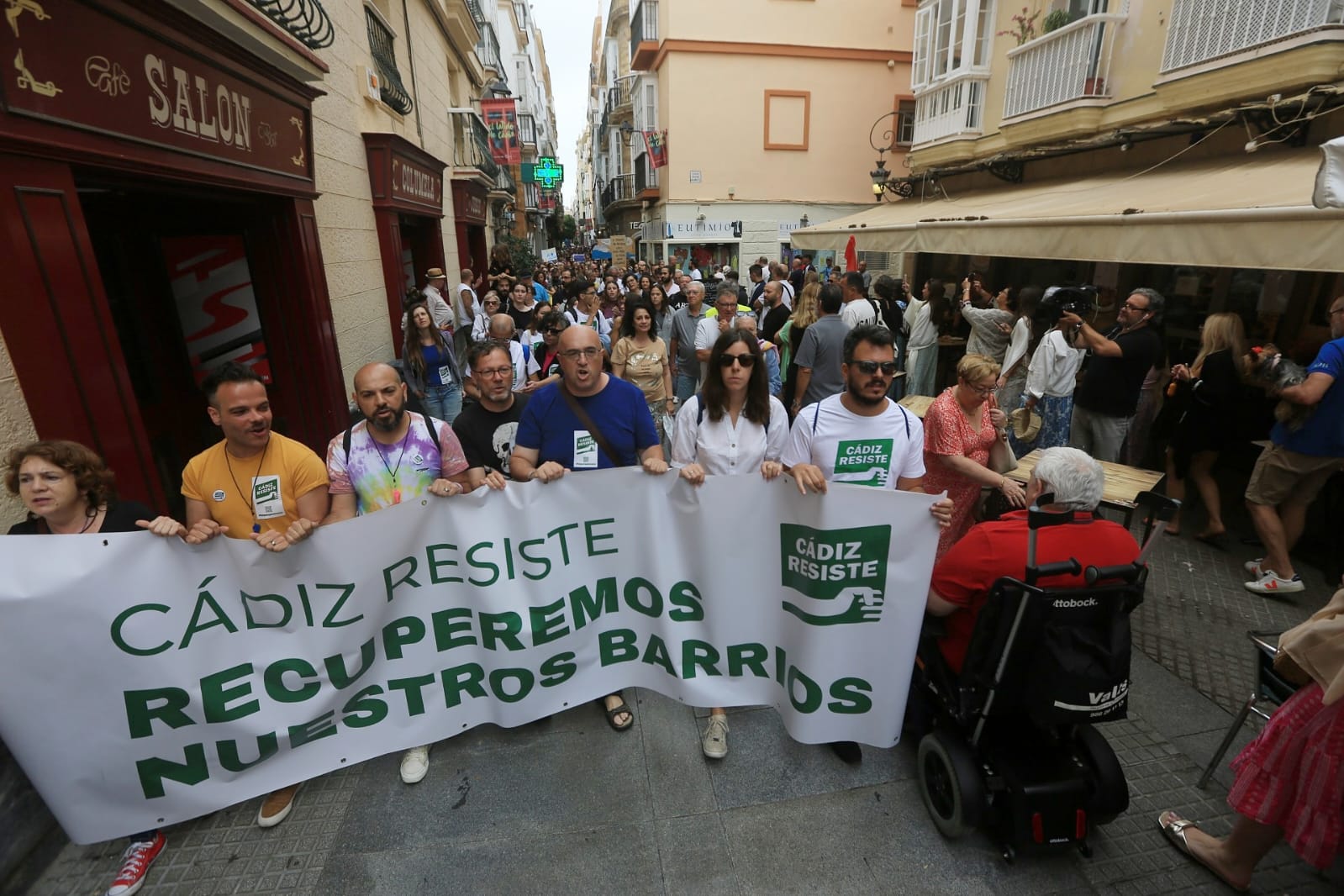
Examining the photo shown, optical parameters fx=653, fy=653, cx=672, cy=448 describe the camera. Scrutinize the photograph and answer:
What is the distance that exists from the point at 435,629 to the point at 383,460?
78cm

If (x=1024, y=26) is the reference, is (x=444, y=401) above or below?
below

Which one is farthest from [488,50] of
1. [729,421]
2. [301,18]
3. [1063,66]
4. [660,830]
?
[660,830]

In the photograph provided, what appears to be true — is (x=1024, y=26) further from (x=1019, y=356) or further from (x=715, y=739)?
(x=715, y=739)

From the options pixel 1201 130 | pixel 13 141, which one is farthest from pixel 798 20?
pixel 13 141

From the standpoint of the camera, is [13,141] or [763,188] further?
[763,188]

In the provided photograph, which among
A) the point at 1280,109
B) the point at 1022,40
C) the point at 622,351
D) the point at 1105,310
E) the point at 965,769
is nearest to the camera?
the point at 965,769

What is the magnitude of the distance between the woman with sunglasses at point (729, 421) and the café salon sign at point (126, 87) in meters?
2.97

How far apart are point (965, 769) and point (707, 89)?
2486cm

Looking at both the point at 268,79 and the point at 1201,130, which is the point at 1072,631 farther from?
the point at 1201,130

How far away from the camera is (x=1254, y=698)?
2.48 meters

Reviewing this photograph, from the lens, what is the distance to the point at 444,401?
616 centimetres

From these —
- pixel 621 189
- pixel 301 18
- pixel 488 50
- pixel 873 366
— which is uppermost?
pixel 488 50

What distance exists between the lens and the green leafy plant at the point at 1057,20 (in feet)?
31.8

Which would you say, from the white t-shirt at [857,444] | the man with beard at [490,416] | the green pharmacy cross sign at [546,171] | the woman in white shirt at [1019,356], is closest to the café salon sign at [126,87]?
the man with beard at [490,416]
